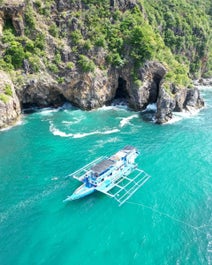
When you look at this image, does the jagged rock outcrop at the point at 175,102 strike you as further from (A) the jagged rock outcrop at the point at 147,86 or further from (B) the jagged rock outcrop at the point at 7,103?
(B) the jagged rock outcrop at the point at 7,103

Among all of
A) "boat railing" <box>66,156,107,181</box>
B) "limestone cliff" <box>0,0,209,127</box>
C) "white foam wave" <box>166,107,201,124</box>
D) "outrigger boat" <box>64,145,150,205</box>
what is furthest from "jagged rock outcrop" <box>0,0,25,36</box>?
"white foam wave" <box>166,107,201,124</box>

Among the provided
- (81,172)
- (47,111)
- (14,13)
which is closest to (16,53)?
(14,13)

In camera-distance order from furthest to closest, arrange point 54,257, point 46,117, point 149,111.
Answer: point 149,111
point 46,117
point 54,257

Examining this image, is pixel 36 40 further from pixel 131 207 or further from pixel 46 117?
pixel 131 207

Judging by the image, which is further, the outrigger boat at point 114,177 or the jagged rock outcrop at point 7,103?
→ the jagged rock outcrop at point 7,103

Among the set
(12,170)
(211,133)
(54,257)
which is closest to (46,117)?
(12,170)

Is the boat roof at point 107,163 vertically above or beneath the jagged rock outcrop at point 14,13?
beneath

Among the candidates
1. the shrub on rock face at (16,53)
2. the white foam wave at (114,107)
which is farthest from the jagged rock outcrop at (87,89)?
the shrub on rock face at (16,53)
